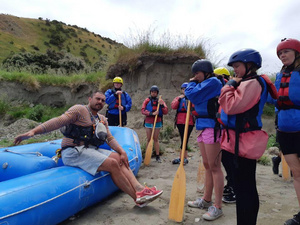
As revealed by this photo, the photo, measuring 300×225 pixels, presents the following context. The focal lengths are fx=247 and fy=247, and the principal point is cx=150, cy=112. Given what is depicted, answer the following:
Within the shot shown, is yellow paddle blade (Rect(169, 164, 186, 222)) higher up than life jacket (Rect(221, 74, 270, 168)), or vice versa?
life jacket (Rect(221, 74, 270, 168))

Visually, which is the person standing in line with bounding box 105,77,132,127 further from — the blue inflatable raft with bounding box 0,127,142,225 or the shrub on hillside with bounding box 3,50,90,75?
the shrub on hillside with bounding box 3,50,90,75

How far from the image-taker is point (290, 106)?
2.46 metres

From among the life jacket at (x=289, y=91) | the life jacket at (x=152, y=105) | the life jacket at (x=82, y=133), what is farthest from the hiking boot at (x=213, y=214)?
the life jacket at (x=152, y=105)

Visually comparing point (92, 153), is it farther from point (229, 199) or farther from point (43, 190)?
point (229, 199)

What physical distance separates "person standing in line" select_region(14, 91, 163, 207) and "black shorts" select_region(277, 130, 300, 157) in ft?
5.16

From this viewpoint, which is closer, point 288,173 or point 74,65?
point 288,173

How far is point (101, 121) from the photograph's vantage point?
3.59 meters

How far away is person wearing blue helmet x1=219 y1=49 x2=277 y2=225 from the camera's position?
202 centimetres

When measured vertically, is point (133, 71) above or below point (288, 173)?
above

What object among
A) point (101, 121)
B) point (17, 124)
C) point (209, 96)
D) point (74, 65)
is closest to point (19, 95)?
point (17, 124)

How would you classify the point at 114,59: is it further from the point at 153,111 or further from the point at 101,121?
the point at 101,121

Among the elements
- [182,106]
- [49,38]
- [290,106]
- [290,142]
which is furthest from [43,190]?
[49,38]

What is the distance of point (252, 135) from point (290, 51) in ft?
3.36

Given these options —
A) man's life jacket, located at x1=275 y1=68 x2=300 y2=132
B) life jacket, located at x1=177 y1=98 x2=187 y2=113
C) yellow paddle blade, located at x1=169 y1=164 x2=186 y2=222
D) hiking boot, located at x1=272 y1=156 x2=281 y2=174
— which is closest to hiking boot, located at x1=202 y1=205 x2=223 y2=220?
yellow paddle blade, located at x1=169 y1=164 x2=186 y2=222
